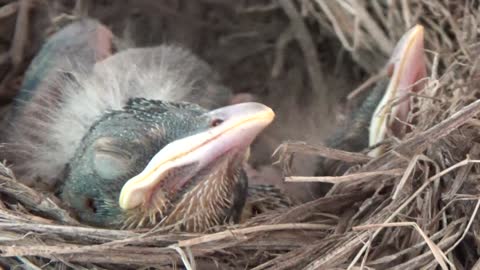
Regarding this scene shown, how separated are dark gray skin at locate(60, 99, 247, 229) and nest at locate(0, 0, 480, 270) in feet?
0.21

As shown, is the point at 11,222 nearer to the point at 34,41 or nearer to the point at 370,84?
the point at 34,41

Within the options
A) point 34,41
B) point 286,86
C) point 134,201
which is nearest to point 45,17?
point 34,41

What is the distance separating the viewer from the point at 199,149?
1.09 m

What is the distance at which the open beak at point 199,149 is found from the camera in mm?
1082

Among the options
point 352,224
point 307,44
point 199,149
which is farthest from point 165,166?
point 307,44

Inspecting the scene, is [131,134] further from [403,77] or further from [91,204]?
[403,77]

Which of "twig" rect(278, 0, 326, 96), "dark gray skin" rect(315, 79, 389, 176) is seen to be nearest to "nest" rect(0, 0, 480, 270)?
"dark gray skin" rect(315, 79, 389, 176)

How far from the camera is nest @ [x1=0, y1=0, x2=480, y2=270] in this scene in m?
1.06

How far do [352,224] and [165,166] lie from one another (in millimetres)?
313

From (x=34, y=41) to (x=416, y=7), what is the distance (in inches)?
33.1

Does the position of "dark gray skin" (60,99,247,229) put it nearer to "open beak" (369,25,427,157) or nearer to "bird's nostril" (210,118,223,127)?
"bird's nostril" (210,118,223,127)

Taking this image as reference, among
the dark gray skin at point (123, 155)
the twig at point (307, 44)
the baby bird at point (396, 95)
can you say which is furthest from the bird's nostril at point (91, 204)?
the twig at point (307, 44)

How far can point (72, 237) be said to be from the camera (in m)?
1.08

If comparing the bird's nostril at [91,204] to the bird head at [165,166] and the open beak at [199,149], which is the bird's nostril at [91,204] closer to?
the bird head at [165,166]
